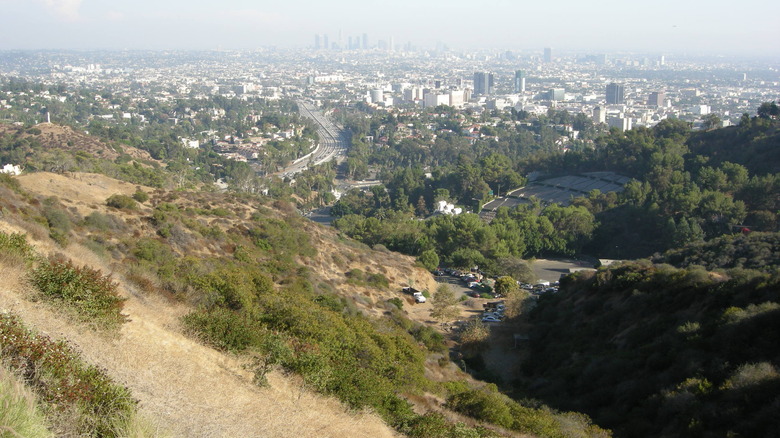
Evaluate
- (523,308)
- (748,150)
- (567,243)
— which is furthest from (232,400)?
(748,150)

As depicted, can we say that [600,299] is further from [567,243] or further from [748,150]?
[748,150]

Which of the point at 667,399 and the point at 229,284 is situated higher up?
the point at 229,284

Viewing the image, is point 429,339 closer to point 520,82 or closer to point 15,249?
point 15,249

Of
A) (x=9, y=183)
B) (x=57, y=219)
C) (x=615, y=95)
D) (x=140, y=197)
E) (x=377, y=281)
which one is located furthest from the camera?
(x=615, y=95)

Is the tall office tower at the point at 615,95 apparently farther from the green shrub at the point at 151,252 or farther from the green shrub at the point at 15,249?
the green shrub at the point at 15,249

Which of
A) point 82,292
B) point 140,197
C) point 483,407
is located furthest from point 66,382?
point 140,197

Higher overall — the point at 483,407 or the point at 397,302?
the point at 483,407

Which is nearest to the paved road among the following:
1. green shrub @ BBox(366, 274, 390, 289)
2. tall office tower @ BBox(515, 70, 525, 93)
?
green shrub @ BBox(366, 274, 390, 289)

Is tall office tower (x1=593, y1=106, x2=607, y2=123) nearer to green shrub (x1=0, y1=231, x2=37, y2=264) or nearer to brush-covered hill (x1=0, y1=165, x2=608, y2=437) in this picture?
brush-covered hill (x1=0, y1=165, x2=608, y2=437)
